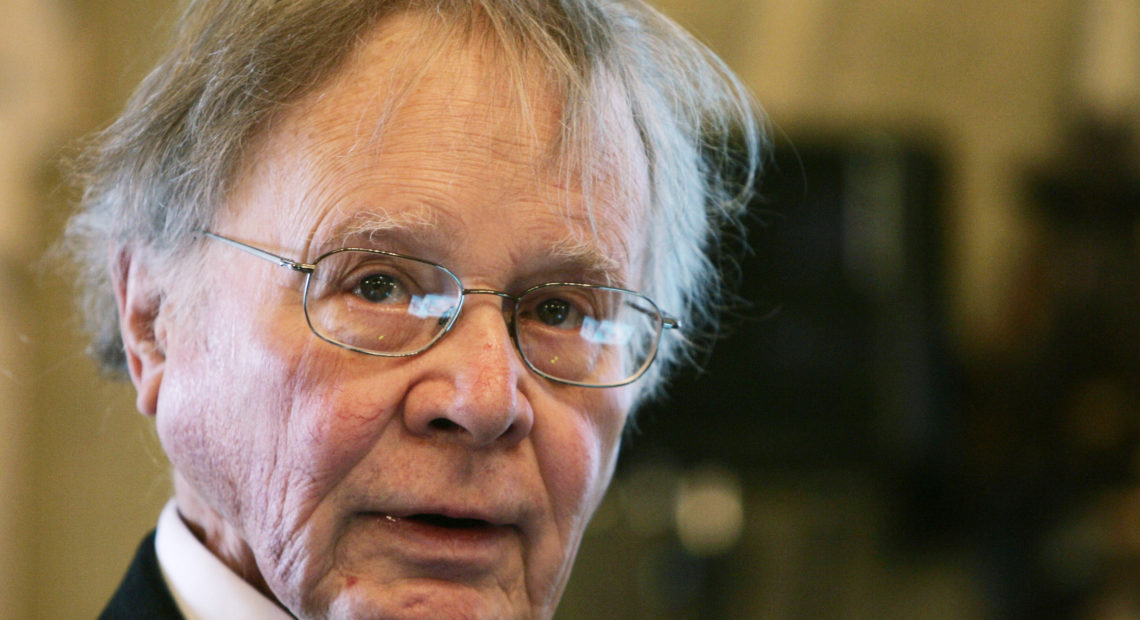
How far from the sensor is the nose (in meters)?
1.18

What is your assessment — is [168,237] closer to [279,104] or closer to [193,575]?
[279,104]

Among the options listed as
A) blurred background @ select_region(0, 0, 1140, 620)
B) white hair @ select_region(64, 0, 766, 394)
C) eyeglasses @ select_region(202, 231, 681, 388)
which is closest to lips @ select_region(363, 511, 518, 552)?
eyeglasses @ select_region(202, 231, 681, 388)

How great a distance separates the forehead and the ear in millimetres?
198

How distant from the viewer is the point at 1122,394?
12.7 feet

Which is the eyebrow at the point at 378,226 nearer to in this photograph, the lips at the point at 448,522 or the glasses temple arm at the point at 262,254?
the glasses temple arm at the point at 262,254

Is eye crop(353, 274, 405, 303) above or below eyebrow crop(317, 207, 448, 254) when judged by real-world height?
below

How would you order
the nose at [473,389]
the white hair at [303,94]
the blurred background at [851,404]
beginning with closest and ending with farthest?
the nose at [473,389] < the white hair at [303,94] < the blurred background at [851,404]

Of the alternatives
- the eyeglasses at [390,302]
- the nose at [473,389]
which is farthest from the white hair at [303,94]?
the nose at [473,389]

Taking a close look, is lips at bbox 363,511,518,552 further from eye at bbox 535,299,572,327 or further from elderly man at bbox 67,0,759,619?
eye at bbox 535,299,572,327

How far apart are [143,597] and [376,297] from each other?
0.48 m

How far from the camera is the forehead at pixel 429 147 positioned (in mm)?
1228

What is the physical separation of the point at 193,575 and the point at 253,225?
1.44 ft

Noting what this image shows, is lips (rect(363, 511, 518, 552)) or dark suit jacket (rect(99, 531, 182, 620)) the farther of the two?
dark suit jacket (rect(99, 531, 182, 620))

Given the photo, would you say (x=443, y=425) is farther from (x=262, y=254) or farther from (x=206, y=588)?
(x=206, y=588)
